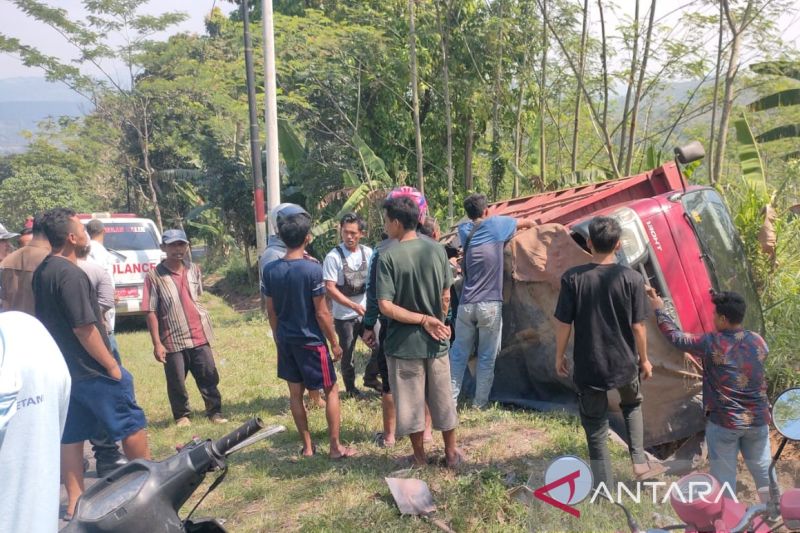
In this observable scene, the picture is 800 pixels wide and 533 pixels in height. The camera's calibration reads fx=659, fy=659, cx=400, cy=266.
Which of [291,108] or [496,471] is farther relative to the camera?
[291,108]

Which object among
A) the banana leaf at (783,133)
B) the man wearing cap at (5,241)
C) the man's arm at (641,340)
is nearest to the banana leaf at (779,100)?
the banana leaf at (783,133)

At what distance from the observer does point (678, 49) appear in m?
10.3

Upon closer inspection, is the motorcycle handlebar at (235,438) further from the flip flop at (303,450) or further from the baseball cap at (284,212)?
the flip flop at (303,450)

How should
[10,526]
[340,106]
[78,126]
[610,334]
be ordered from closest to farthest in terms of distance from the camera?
[10,526]
[610,334]
[340,106]
[78,126]

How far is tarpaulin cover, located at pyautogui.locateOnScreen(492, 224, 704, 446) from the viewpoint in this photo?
15.0ft

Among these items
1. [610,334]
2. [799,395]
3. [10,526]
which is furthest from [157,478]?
[610,334]

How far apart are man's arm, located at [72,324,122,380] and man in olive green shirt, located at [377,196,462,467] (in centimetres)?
169

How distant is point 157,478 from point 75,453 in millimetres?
2827

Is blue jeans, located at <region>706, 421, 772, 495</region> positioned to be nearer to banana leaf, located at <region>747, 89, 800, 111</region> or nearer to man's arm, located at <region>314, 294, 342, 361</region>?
man's arm, located at <region>314, 294, 342, 361</region>

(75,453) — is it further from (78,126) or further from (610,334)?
(78,126)

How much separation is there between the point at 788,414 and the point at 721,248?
3266 mm

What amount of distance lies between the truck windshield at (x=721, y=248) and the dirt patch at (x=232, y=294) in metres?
11.3

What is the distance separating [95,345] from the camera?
3926 mm

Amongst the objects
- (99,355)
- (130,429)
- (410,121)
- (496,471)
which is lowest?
(496,471)
